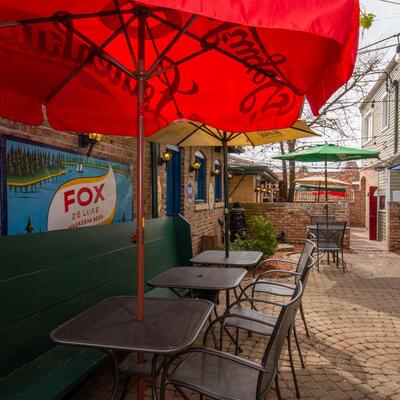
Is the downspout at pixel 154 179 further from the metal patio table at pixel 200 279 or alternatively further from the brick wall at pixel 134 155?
the metal patio table at pixel 200 279

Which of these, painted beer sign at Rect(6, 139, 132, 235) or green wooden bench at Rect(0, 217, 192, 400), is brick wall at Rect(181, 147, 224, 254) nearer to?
painted beer sign at Rect(6, 139, 132, 235)

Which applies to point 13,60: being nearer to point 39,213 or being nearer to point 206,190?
point 39,213

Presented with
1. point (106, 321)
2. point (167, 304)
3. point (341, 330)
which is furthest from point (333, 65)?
point (341, 330)

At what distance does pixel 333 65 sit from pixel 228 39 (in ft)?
2.46

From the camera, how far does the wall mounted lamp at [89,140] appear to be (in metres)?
4.08

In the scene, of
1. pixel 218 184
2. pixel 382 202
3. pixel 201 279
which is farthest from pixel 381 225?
pixel 201 279

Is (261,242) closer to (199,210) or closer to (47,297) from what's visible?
(199,210)

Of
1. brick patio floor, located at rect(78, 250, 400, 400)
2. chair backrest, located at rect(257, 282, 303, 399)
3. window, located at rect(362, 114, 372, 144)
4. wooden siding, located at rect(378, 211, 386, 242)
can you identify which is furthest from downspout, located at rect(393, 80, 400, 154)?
chair backrest, located at rect(257, 282, 303, 399)

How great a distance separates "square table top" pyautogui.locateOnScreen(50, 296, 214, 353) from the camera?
1.92 m

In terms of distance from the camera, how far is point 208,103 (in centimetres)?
348

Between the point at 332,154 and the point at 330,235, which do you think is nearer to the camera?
the point at 332,154

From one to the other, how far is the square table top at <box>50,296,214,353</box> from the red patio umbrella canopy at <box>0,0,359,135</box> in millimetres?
1513

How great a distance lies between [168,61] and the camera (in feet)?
9.64

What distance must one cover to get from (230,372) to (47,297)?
1.41 m
